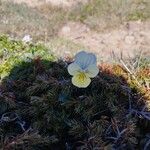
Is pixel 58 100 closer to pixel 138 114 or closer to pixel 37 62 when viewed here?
pixel 138 114

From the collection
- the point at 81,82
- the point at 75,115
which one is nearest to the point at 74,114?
the point at 75,115

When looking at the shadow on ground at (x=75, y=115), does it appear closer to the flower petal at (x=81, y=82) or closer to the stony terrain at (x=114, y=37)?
the flower petal at (x=81, y=82)

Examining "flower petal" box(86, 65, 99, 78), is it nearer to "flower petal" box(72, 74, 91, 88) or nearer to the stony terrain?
"flower petal" box(72, 74, 91, 88)

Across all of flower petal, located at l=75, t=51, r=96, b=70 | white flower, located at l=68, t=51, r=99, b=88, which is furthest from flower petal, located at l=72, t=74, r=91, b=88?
flower petal, located at l=75, t=51, r=96, b=70

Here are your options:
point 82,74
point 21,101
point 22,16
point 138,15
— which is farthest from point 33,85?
point 138,15

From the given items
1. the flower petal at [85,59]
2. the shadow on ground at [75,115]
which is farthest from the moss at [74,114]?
the flower petal at [85,59]
